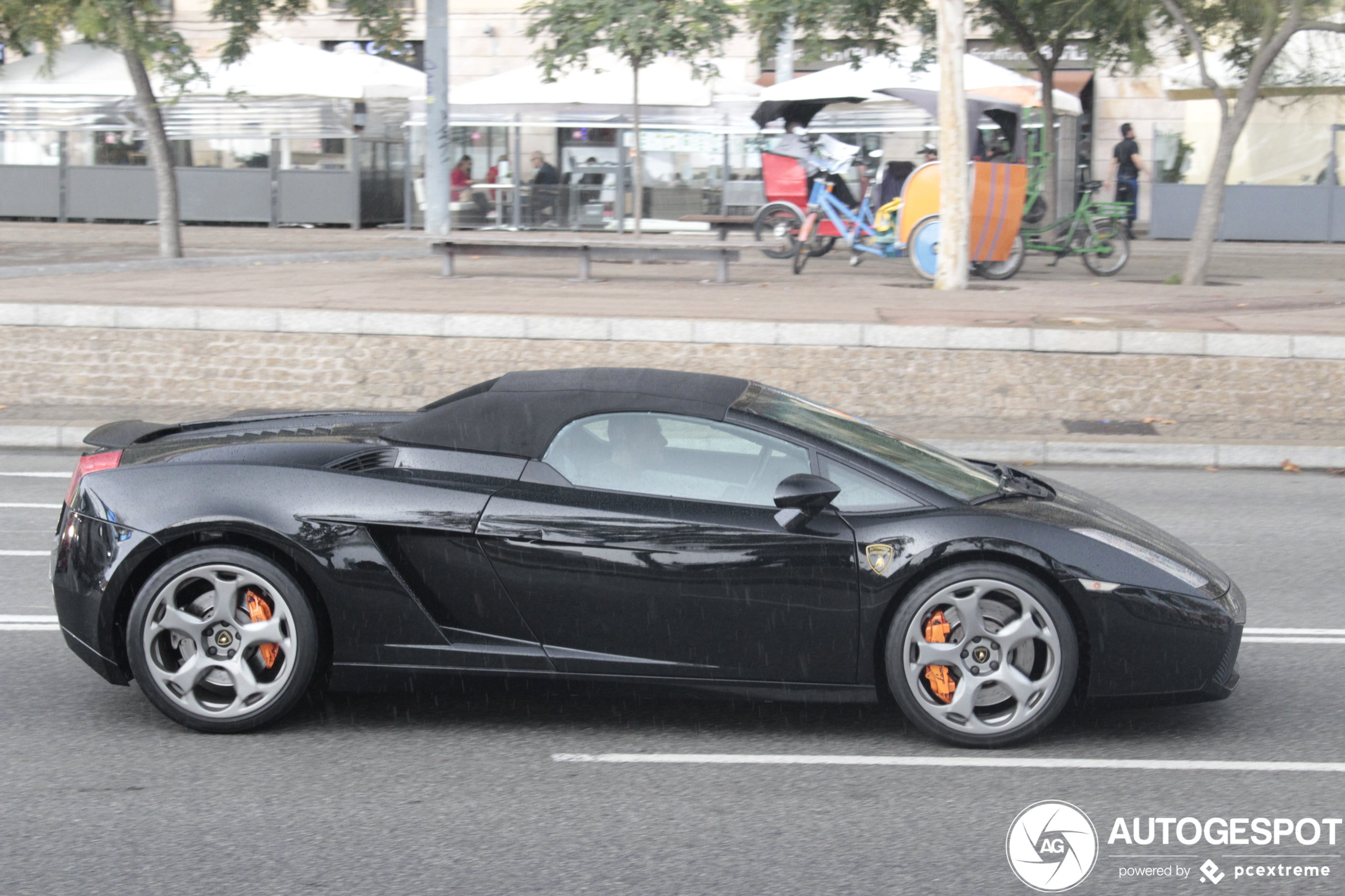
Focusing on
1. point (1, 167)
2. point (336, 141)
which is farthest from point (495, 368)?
point (1, 167)

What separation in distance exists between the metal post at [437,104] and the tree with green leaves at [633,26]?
1299 millimetres

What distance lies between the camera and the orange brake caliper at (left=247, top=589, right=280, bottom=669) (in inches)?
185

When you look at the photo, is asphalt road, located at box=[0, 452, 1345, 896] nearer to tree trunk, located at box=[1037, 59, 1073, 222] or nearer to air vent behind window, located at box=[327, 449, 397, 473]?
air vent behind window, located at box=[327, 449, 397, 473]

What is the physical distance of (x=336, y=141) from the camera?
28609 millimetres

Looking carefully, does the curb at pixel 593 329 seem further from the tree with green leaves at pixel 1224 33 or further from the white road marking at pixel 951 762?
the white road marking at pixel 951 762

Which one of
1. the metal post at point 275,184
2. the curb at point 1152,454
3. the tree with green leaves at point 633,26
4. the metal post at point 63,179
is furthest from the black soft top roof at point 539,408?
the metal post at point 63,179

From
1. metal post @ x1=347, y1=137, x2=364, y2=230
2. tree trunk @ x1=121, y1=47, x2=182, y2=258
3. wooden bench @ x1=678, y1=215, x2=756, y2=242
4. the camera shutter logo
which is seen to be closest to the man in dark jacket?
wooden bench @ x1=678, y1=215, x2=756, y2=242

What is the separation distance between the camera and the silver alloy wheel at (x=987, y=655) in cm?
458

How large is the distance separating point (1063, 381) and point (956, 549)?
8039 mm

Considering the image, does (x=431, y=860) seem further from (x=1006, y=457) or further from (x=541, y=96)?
(x=541, y=96)

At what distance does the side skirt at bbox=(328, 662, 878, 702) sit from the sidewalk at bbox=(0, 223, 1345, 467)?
691 centimetres

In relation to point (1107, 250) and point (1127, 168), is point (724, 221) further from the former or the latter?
point (1127, 168)

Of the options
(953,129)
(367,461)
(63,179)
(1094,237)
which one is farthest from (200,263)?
(367,461)

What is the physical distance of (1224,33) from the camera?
19734mm
